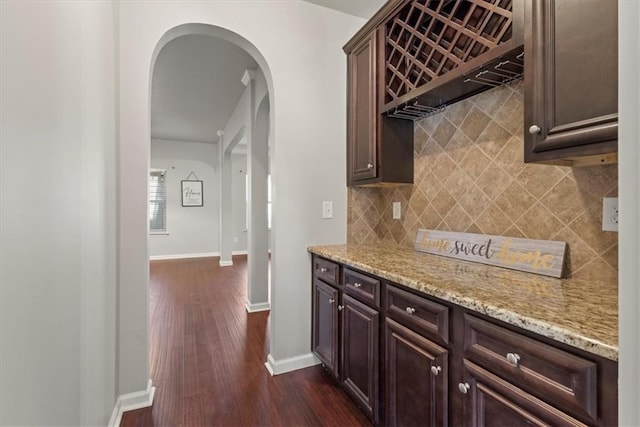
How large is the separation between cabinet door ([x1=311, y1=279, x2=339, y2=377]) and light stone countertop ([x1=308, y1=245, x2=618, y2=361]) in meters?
0.47

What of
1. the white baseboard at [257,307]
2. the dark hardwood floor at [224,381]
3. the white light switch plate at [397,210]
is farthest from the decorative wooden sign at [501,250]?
the white baseboard at [257,307]

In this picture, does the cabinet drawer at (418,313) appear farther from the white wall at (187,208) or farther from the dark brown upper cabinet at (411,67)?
the white wall at (187,208)

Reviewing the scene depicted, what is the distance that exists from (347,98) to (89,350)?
7.46 ft

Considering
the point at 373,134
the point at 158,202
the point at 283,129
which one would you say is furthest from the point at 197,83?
the point at 158,202

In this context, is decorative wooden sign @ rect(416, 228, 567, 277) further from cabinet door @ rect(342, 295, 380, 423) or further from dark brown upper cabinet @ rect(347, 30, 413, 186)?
cabinet door @ rect(342, 295, 380, 423)

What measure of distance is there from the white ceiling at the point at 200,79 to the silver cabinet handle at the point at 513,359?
99.3 inches

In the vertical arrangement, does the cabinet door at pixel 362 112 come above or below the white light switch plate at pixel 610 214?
above

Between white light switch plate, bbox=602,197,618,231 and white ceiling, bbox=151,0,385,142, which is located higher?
white ceiling, bbox=151,0,385,142

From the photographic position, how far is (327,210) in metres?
2.44

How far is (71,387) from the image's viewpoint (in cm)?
110

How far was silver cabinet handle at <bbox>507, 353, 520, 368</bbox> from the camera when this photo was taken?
0.90m

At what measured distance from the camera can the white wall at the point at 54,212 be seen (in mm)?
720

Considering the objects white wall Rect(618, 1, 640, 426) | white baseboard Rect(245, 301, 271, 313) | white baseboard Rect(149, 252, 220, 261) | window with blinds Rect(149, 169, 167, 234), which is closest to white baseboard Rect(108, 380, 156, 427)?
white baseboard Rect(245, 301, 271, 313)

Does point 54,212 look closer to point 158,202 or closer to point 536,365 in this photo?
point 536,365
